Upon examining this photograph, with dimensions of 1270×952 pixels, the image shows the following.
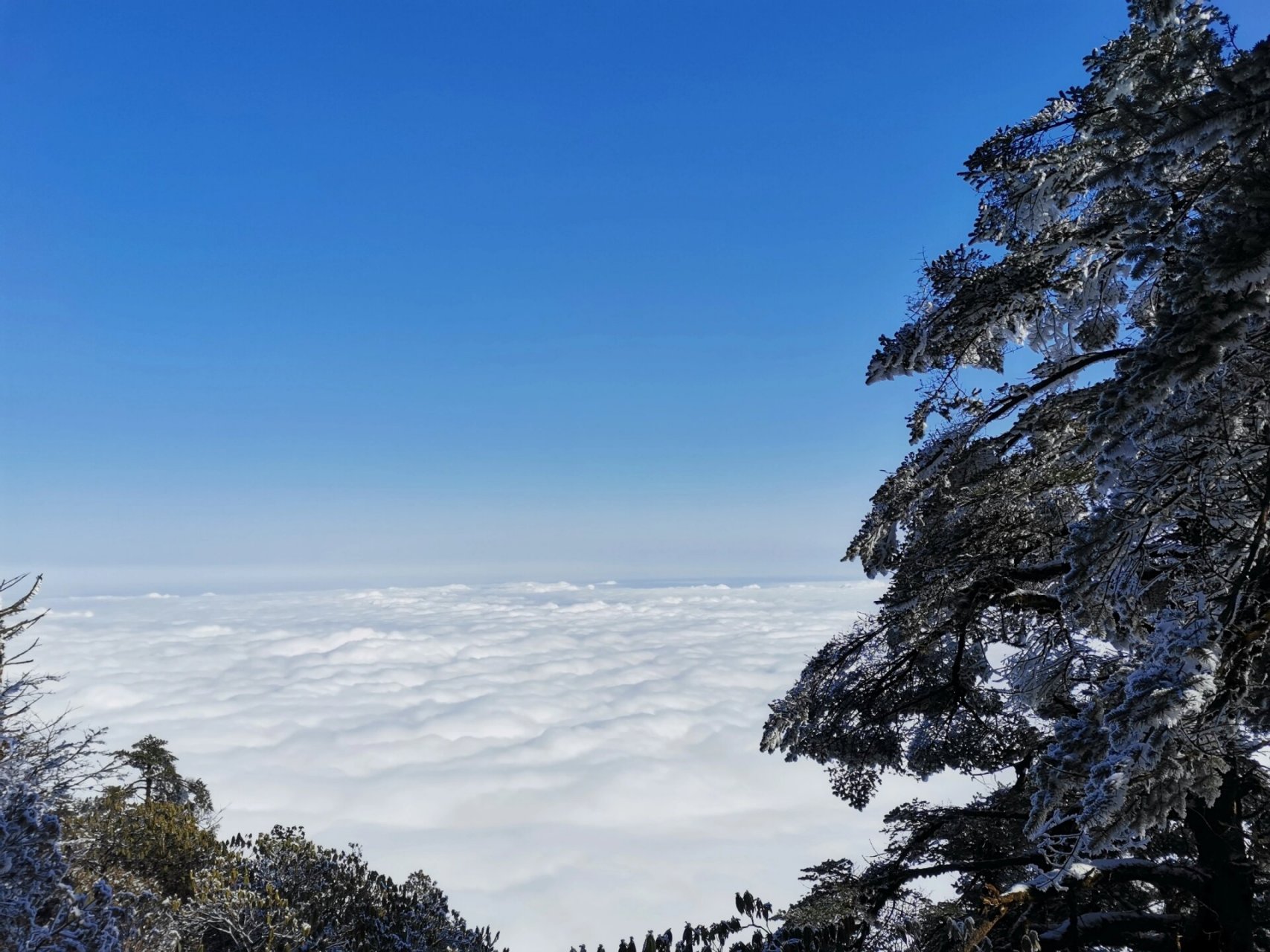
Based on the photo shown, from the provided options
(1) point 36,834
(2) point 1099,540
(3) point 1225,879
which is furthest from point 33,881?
(3) point 1225,879

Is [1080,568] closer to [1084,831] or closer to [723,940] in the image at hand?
[1084,831]

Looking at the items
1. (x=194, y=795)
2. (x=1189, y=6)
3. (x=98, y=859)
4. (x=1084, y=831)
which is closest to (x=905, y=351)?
(x=1189, y=6)

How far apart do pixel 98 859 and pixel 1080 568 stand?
1942 cm

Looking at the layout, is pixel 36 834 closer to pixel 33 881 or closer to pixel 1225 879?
pixel 33 881

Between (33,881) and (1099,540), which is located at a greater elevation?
(1099,540)

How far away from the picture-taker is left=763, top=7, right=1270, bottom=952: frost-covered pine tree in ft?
10.5

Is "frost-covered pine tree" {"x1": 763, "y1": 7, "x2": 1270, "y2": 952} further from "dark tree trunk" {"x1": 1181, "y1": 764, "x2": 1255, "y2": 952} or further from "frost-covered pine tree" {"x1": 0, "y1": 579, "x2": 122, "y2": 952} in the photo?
"frost-covered pine tree" {"x1": 0, "y1": 579, "x2": 122, "y2": 952}

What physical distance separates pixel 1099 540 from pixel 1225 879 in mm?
4324

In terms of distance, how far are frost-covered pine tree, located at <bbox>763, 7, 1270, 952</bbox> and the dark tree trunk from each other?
0.02 m

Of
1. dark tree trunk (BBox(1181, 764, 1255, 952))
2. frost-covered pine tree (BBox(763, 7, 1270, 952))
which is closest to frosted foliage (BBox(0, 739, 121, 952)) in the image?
frost-covered pine tree (BBox(763, 7, 1270, 952))

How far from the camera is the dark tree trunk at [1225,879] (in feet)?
18.6

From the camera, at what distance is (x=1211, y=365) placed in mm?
3117

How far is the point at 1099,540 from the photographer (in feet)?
13.7

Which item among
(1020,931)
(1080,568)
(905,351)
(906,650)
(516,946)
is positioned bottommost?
(516,946)
